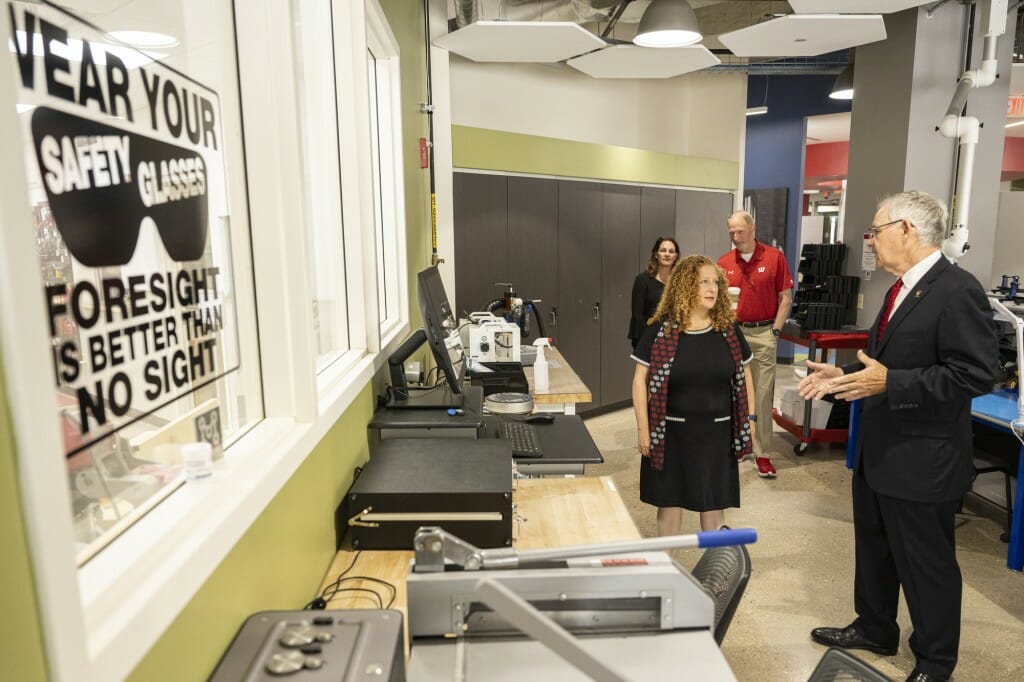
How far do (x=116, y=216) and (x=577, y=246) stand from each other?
5167 mm

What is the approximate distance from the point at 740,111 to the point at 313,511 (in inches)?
274

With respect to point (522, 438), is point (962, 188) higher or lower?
higher

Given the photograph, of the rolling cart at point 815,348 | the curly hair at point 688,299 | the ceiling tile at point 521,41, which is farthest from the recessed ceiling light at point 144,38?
the rolling cart at point 815,348

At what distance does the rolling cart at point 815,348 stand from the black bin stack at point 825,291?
121 millimetres

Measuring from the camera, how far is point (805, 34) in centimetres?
430

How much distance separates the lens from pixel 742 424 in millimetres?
2885

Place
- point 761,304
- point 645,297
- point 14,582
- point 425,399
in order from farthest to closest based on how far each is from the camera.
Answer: point 645,297
point 761,304
point 425,399
point 14,582

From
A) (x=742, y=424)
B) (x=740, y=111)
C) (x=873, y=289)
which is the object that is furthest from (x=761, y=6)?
(x=742, y=424)

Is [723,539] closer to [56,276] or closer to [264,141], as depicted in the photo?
[56,276]

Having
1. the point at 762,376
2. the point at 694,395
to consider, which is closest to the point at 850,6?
the point at 762,376

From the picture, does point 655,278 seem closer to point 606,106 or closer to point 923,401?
point 606,106

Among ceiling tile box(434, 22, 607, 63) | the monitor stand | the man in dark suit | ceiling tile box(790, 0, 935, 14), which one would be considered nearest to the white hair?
the man in dark suit

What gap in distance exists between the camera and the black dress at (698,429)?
2.78 metres

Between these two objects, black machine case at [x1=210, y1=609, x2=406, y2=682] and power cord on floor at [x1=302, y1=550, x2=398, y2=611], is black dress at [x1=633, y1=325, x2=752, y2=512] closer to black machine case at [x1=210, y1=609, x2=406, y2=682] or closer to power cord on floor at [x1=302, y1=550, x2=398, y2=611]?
power cord on floor at [x1=302, y1=550, x2=398, y2=611]
